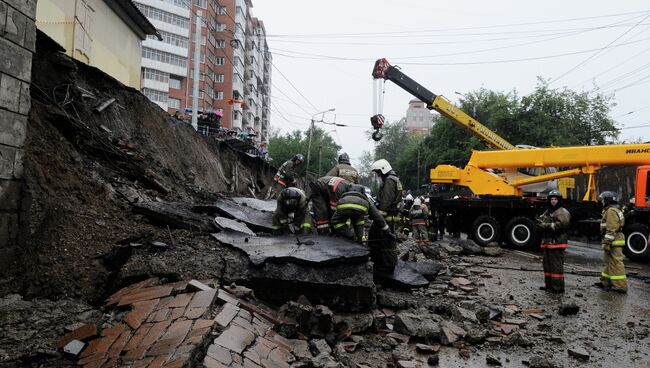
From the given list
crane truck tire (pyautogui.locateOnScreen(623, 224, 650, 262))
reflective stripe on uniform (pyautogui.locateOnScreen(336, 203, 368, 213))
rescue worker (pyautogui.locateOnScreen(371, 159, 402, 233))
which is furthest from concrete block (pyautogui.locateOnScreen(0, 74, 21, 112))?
crane truck tire (pyautogui.locateOnScreen(623, 224, 650, 262))

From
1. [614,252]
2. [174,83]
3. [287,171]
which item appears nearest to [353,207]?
[614,252]

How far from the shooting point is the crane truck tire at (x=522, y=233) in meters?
11.5

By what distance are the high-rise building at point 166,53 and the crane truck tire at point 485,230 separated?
39974 millimetres

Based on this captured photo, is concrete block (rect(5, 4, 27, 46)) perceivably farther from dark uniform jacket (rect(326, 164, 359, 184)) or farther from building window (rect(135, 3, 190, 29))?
building window (rect(135, 3, 190, 29))

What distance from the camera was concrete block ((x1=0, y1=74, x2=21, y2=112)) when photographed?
154 inches

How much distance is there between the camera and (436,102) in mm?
14508

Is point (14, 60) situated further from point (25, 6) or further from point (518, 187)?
point (518, 187)

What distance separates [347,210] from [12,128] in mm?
3929

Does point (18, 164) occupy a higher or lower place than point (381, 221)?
higher

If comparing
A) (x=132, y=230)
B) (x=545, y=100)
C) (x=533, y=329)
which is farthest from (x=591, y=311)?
(x=545, y=100)

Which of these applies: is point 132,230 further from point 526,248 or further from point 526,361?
point 526,248

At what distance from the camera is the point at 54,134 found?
5.98 m

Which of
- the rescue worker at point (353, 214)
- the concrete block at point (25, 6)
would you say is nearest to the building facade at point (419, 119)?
the rescue worker at point (353, 214)

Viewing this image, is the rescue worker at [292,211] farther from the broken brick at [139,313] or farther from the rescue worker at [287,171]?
the rescue worker at [287,171]
